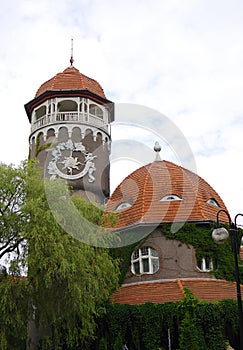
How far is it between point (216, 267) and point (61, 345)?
938 cm

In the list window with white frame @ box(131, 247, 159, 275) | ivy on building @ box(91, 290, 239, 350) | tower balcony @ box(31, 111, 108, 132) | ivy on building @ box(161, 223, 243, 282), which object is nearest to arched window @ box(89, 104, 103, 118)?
tower balcony @ box(31, 111, 108, 132)

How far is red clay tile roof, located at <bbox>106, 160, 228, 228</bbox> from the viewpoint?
25656mm

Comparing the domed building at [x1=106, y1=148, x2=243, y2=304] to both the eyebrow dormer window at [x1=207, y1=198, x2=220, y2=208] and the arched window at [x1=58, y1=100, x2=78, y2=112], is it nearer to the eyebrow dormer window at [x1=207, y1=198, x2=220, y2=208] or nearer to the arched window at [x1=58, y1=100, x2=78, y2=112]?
the eyebrow dormer window at [x1=207, y1=198, x2=220, y2=208]

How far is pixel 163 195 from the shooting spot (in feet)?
88.2

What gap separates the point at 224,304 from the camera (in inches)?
865

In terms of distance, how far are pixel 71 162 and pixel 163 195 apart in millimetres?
7359

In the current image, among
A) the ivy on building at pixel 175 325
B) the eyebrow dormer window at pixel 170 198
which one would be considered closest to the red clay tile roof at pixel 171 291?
the ivy on building at pixel 175 325

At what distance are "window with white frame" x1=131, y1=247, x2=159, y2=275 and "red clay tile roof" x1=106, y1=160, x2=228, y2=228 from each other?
166 centimetres

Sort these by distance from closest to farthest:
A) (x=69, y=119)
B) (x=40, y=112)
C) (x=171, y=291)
Result: (x=171, y=291)
(x=69, y=119)
(x=40, y=112)

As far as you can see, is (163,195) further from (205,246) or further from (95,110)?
(95,110)

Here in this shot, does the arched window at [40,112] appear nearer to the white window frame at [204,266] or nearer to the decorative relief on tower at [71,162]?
the decorative relief on tower at [71,162]

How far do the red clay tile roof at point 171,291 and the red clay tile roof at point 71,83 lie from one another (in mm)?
15759

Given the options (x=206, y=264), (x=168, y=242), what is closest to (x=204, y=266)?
(x=206, y=264)

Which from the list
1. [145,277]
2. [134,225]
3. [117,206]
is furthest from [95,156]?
[145,277]
